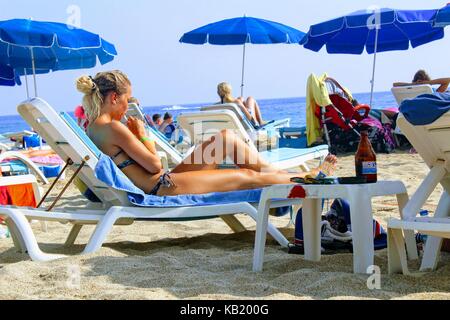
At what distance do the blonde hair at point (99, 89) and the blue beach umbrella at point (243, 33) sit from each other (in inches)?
331

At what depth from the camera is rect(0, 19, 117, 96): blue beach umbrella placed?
30.8 ft

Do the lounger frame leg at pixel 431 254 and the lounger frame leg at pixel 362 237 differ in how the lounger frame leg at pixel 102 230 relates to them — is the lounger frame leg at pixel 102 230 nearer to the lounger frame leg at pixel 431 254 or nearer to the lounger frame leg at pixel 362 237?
the lounger frame leg at pixel 362 237

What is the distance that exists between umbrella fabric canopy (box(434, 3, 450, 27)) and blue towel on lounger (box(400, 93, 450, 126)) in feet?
24.9

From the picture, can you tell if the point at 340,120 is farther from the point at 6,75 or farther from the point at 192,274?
the point at 192,274

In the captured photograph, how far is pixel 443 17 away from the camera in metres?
10.2

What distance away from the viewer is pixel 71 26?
994 cm

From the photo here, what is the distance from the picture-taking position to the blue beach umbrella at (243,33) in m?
12.6

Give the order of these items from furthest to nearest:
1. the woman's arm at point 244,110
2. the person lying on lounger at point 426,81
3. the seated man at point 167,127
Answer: the seated man at point 167,127 → the woman's arm at point 244,110 → the person lying on lounger at point 426,81

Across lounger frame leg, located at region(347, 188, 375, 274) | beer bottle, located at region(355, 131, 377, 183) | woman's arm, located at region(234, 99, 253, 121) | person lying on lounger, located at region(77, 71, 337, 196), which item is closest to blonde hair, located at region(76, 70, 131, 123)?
person lying on lounger, located at region(77, 71, 337, 196)

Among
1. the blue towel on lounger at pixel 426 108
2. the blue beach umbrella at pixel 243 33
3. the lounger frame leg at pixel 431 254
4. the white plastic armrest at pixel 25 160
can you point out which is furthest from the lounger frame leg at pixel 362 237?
the blue beach umbrella at pixel 243 33

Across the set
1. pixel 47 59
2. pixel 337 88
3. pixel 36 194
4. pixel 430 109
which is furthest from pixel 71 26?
pixel 430 109

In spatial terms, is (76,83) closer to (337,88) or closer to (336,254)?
(336,254)

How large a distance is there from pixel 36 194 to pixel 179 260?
1515mm

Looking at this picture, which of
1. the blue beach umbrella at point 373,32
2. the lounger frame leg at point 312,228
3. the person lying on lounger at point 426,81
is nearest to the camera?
the lounger frame leg at point 312,228
